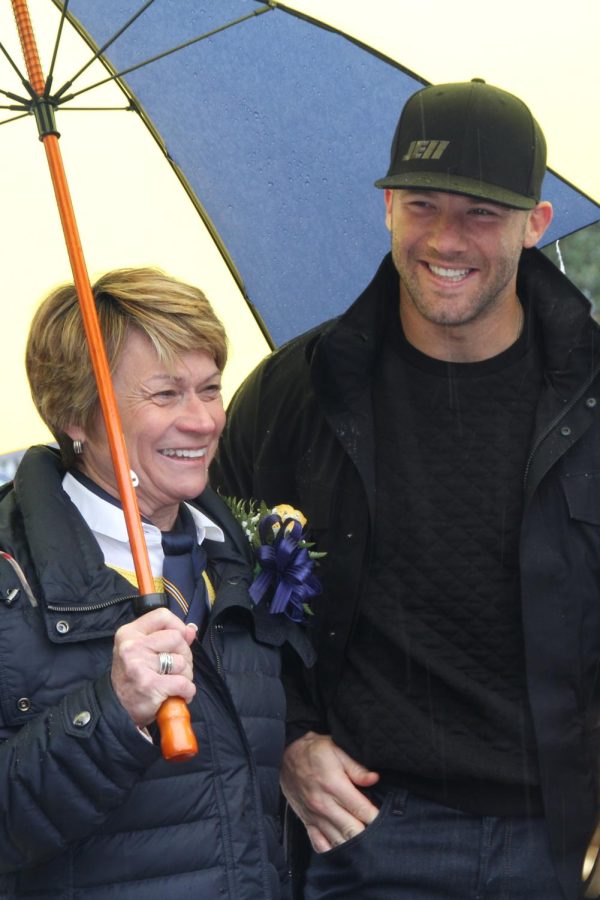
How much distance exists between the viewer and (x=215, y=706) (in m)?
3.41

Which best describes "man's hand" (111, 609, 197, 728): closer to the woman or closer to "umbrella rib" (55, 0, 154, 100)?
the woman

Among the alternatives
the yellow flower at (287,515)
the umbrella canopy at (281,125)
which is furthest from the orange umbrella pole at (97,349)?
the yellow flower at (287,515)

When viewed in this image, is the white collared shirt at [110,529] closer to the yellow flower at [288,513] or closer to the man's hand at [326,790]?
the yellow flower at [288,513]

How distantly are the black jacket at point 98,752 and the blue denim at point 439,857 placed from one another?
55 cm

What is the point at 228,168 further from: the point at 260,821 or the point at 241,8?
the point at 260,821

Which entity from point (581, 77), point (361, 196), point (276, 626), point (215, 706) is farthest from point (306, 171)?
point (215, 706)

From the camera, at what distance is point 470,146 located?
4.13 meters

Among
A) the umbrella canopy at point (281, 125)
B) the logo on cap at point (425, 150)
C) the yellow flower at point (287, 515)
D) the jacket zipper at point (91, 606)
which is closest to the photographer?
the jacket zipper at point (91, 606)

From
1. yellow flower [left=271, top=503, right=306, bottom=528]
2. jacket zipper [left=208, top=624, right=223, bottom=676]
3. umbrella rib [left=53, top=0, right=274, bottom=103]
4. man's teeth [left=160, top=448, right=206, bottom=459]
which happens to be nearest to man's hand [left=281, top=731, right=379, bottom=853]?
yellow flower [left=271, top=503, right=306, bottom=528]

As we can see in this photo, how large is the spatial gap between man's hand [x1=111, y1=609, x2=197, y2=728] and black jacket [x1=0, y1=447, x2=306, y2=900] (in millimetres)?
35

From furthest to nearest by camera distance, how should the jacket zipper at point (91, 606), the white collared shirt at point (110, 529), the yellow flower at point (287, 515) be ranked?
the yellow flower at point (287, 515) < the white collared shirt at point (110, 529) < the jacket zipper at point (91, 606)

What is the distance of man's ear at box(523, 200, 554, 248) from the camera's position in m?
4.29

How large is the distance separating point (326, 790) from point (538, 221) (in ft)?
5.33

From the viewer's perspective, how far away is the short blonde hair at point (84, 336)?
3533mm
